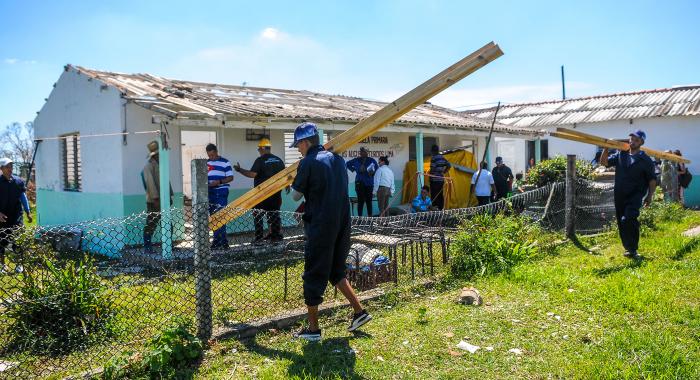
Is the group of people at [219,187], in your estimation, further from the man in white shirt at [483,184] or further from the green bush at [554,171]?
the green bush at [554,171]

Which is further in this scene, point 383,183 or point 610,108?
point 610,108

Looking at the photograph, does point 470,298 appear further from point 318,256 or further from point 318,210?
point 318,210

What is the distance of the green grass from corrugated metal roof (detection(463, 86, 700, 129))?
13568mm

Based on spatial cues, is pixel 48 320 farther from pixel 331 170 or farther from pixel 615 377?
pixel 615 377

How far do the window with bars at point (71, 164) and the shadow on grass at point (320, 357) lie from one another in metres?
8.08

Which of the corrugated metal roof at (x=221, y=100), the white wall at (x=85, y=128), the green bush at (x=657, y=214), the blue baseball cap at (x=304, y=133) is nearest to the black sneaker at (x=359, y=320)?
the blue baseball cap at (x=304, y=133)

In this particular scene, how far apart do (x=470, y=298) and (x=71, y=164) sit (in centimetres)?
936

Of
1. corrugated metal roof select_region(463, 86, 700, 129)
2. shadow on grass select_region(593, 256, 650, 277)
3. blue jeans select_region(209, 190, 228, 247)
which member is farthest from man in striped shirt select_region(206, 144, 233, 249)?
corrugated metal roof select_region(463, 86, 700, 129)

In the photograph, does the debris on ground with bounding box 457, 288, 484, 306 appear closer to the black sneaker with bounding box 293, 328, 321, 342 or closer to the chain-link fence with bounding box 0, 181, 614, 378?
the chain-link fence with bounding box 0, 181, 614, 378

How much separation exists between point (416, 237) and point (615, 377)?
342 centimetres

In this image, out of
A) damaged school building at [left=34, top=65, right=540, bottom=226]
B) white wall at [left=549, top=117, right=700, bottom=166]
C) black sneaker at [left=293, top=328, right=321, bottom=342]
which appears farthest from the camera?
white wall at [left=549, top=117, right=700, bottom=166]

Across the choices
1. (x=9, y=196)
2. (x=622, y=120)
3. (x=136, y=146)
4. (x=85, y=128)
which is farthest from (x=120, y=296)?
(x=622, y=120)

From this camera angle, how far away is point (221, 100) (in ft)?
32.0

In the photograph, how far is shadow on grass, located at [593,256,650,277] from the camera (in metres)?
6.18
